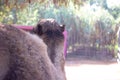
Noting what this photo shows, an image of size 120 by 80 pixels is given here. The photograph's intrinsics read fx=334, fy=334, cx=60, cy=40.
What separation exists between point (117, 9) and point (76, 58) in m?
6.16

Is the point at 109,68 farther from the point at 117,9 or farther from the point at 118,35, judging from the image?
the point at 117,9

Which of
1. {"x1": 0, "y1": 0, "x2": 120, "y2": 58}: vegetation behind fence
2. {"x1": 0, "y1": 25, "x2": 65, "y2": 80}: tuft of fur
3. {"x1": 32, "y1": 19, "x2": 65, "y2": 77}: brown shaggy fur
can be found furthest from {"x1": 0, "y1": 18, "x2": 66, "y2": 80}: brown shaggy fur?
{"x1": 0, "y1": 0, "x2": 120, "y2": 58}: vegetation behind fence

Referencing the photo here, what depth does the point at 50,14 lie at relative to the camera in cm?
1950

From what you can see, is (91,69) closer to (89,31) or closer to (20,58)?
(89,31)

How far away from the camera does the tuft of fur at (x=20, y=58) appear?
633 mm

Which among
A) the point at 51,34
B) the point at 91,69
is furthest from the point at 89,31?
the point at 51,34

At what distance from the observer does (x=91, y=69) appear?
51.1 feet

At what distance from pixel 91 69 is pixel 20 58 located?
593 inches

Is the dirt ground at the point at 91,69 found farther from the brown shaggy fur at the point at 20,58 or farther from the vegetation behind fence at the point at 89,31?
the brown shaggy fur at the point at 20,58

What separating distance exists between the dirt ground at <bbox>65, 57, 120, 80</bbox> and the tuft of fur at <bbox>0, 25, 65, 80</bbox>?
12.3 metres

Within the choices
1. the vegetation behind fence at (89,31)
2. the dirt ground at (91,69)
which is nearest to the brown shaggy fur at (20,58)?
the dirt ground at (91,69)

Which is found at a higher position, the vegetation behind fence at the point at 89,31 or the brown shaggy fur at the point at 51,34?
the brown shaggy fur at the point at 51,34

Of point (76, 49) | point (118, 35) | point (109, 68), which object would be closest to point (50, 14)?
point (76, 49)

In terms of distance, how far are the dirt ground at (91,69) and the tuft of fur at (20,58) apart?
40.2 feet
